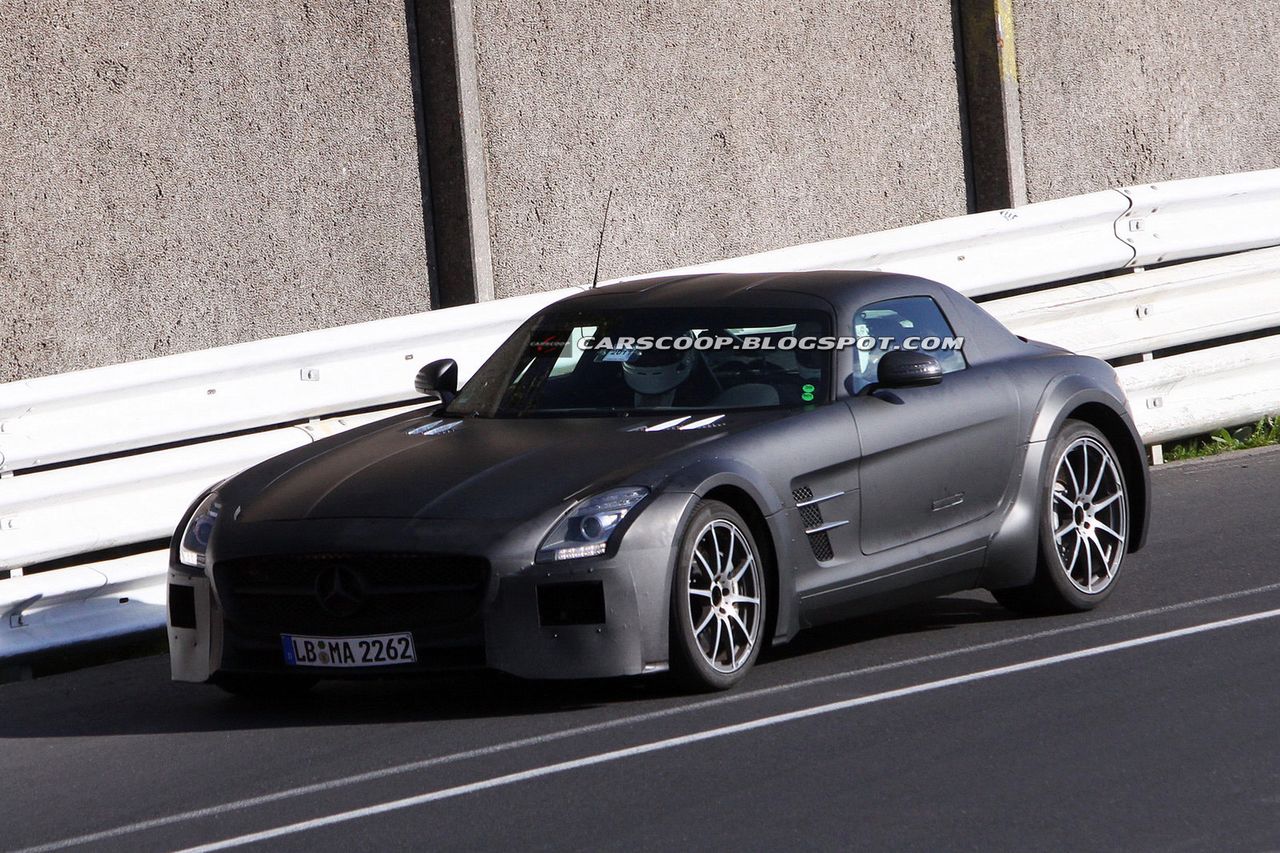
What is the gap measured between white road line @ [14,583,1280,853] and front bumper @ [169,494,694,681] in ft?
0.63

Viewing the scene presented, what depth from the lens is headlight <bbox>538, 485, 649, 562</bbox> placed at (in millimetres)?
6262

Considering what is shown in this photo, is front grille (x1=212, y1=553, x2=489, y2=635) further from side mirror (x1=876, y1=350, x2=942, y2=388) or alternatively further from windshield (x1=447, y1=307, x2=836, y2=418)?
side mirror (x1=876, y1=350, x2=942, y2=388)

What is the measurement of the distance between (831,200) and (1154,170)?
3.55 metres

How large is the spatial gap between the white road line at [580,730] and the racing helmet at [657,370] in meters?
1.29

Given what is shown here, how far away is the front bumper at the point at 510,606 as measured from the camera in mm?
6234

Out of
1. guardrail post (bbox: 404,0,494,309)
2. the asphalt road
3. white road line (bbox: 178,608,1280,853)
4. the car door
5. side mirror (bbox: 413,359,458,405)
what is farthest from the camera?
guardrail post (bbox: 404,0,494,309)

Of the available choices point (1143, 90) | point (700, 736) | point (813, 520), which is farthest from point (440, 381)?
point (1143, 90)

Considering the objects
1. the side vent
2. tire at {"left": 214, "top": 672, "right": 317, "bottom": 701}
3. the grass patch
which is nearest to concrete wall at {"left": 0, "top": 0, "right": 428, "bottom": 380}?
tire at {"left": 214, "top": 672, "right": 317, "bottom": 701}

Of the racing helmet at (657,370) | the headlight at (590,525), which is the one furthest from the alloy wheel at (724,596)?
the racing helmet at (657,370)

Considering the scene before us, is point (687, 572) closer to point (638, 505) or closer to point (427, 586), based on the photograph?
point (638, 505)

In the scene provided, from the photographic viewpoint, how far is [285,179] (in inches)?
442

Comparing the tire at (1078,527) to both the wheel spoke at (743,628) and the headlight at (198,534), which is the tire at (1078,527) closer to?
the wheel spoke at (743,628)

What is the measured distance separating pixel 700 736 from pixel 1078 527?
8.68 ft

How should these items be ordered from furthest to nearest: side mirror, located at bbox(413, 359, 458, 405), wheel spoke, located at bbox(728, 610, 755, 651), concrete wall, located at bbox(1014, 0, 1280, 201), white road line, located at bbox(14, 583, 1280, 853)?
1. concrete wall, located at bbox(1014, 0, 1280, 201)
2. side mirror, located at bbox(413, 359, 458, 405)
3. wheel spoke, located at bbox(728, 610, 755, 651)
4. white road line, located at bbox(14, 583, 1280, 853)
